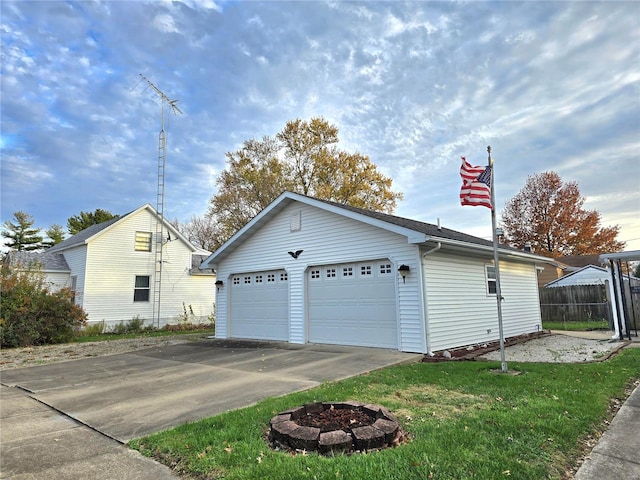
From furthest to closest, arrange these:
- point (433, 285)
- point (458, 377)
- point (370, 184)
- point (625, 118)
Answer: point (370, 184) → point (625, 118) → point (433, 285) → point (458, 377)

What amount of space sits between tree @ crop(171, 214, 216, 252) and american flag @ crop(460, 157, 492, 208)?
99.2 ft

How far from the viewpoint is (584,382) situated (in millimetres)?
5805

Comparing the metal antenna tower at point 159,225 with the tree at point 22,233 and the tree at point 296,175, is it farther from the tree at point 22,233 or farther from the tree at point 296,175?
the tree at point 22,233

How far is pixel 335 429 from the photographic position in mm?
3684

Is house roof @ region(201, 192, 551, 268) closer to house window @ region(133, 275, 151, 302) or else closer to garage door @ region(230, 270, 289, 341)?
garage door @ region(230, 270, 289, 341)

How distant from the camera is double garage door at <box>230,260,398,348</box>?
396 inches

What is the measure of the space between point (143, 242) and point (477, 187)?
18618mm

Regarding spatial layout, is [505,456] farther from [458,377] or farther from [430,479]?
[458,377]

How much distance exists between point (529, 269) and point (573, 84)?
7.47 meters

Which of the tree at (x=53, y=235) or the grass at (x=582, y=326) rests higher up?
the tree at (x=53, y=235)

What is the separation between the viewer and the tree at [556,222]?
3130 cm

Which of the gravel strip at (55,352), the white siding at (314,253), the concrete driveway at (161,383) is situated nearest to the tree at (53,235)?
the gravel strip at (55,352)

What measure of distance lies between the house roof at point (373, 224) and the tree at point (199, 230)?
843 inches

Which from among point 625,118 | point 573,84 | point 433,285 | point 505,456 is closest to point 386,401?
point 505,456
